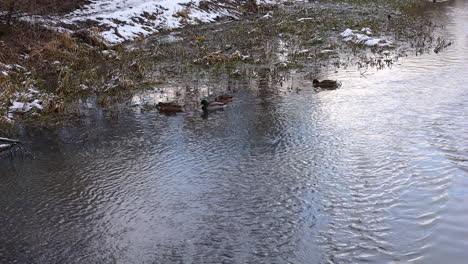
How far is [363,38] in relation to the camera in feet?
81.6

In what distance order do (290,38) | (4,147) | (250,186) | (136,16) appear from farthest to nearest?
(136,16), (290,38), (4,147), (250,186)

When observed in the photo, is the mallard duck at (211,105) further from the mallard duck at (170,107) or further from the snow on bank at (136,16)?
the snow on bank at (136,16)

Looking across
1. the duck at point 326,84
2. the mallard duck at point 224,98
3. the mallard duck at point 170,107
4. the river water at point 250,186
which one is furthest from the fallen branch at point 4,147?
the duck at point 326,84

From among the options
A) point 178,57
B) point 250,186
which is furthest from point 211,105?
point 178,57

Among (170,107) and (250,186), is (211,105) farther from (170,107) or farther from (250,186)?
(250,186)

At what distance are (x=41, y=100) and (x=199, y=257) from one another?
33.4 feet

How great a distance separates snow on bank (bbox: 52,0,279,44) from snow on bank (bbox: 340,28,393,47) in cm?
1181

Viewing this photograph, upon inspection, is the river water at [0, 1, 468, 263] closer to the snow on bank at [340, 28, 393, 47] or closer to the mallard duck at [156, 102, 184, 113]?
the mallard duck at [156, 102, 184, 113]

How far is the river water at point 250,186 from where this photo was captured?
6.83m

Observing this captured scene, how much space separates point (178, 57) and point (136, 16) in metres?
8.68

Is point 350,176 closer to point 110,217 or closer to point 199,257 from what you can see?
point 199,257

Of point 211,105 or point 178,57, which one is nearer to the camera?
point 211,105

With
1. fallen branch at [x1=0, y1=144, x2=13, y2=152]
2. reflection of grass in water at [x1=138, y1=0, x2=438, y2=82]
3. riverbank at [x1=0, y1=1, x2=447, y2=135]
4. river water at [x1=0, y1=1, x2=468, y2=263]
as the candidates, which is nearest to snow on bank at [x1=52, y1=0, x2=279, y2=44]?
riverbank at [x1=0, y1=1, x2=447, y2=135]

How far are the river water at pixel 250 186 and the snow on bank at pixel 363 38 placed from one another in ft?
33.3
